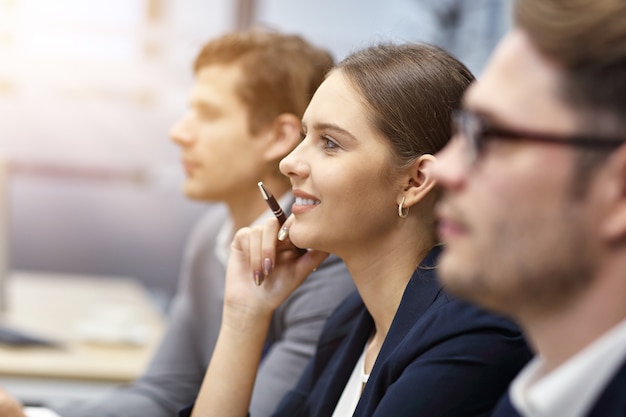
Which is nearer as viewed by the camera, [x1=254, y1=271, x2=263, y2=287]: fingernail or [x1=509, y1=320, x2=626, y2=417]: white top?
[x1=509, y1=320, x2=626, y2=417]: white top

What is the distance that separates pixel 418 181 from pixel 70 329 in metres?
1.59

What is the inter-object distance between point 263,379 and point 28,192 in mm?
3247

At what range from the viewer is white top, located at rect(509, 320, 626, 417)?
2.82 ft

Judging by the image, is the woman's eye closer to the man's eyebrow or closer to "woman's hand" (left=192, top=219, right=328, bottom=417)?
the man's eyebrow

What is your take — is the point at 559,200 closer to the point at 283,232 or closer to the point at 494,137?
the point at 494,137

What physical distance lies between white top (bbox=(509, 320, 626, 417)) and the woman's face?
595 mm

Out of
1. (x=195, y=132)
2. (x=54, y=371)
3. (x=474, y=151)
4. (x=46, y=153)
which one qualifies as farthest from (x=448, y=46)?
(x=474, y=151)

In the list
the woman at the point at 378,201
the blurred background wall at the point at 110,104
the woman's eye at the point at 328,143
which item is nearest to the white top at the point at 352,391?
the woman at the point at 378,201

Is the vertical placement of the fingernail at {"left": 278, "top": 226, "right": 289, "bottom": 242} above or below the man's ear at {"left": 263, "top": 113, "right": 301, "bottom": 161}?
below

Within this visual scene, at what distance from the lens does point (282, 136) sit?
7.40 ft

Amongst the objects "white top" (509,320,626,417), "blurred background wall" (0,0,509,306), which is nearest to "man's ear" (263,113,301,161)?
"white top" (509,320,626,417)

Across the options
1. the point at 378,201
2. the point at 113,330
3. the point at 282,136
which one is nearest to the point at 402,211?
the point at 378,201

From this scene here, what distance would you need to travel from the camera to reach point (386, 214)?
57.6 inches

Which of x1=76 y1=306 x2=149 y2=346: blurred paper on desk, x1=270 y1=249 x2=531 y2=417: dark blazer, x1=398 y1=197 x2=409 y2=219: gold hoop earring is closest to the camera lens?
x1=270 y1=249 x2=531 y2=417: dark blazer
